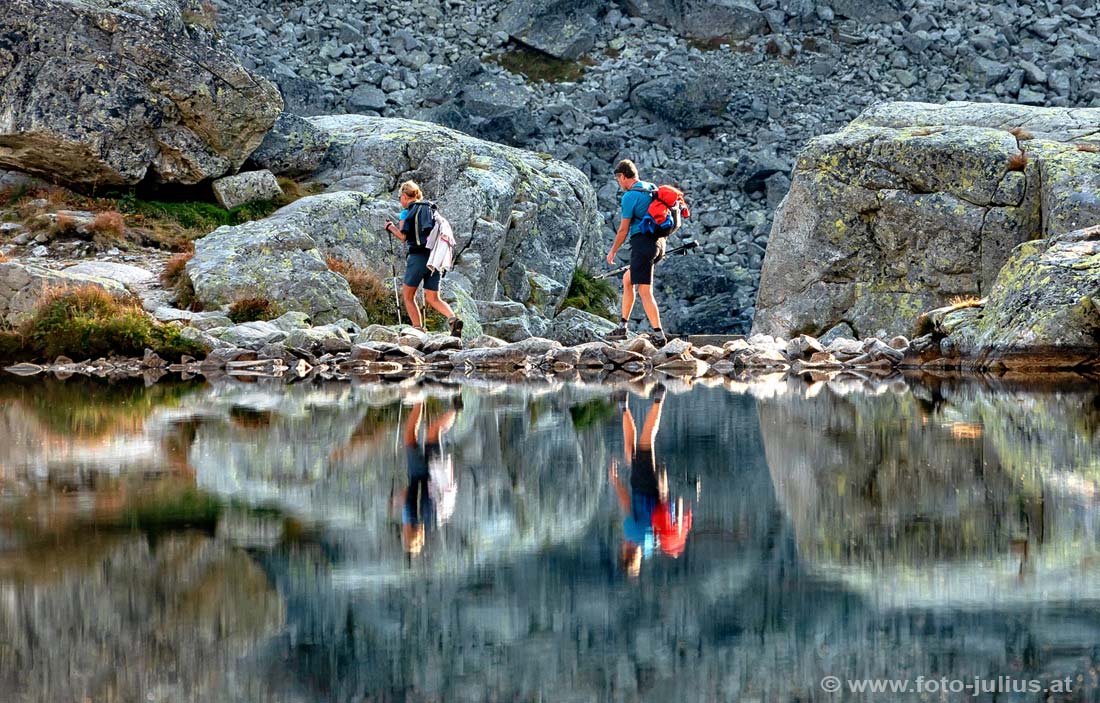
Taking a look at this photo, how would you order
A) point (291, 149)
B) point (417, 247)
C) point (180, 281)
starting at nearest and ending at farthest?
point (417, 247) < point (180, 281) < point (291, 149)

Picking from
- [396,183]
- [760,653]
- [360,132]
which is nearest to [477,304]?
[396,183]

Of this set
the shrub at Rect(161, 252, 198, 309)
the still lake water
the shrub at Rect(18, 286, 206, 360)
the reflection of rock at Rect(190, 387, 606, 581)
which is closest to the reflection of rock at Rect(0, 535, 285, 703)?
the still lake water

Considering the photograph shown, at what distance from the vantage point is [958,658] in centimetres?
362

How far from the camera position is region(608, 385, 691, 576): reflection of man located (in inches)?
200

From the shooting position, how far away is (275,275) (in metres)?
20.6

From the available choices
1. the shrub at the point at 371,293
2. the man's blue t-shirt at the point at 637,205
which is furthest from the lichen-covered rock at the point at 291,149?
the man's blue t-shirt at the point at 637,205

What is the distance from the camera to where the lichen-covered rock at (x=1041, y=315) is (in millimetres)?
15383

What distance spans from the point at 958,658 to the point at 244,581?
237 cm

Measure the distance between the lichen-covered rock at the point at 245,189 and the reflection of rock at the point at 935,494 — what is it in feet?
59.1

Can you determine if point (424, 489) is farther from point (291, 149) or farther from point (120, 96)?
point (291, 149)

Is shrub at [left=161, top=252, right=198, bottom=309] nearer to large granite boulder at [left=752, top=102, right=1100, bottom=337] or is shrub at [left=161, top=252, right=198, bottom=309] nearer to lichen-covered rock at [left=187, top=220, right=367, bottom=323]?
lichen-covered rock at [left=187, top=220, right=367, bottom=323]

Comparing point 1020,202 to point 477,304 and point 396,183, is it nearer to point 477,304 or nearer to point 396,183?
point 477,304

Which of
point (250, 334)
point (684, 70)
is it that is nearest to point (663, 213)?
point (250, 334)

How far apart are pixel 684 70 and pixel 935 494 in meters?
62.3
